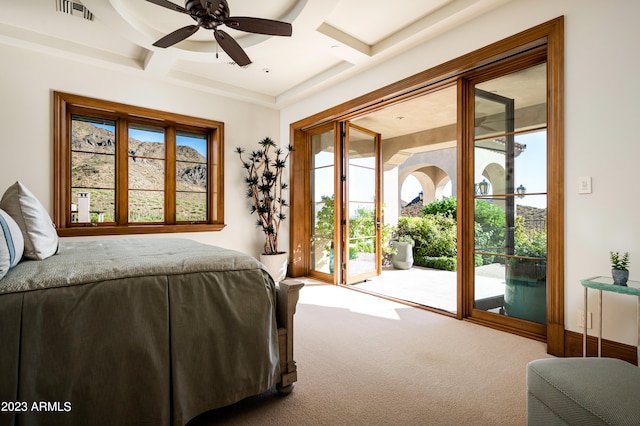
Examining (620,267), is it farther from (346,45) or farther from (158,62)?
(158,62)

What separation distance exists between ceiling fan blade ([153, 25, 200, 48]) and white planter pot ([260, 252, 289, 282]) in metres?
2.96

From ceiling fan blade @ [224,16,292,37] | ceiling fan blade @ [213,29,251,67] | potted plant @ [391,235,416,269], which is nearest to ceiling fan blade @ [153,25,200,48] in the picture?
ceiling fan blade @ [213,29,251,67]

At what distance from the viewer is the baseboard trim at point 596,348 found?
6.70 ft

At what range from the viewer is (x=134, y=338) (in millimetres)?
1301

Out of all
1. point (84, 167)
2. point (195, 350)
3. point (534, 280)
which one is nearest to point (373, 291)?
point (534, 280)

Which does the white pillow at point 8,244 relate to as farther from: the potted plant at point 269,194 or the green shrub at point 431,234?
the green shrub at point 431,234

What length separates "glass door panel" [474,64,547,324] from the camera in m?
2.60

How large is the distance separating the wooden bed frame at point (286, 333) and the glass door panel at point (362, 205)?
2.83 metres

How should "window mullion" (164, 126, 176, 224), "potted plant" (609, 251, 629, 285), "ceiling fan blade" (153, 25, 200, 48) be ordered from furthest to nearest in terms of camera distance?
"window mullion" (164, 126, 176, 224) < "ceiling fan blade" (153, 25, 200, 48) < "potted plant" (609, 251, 629, 285)

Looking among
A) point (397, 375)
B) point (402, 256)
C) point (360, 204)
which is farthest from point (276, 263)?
point (397, 375)

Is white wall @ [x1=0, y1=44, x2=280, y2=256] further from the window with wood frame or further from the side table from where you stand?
the side table

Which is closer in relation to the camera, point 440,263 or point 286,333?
point 286,333

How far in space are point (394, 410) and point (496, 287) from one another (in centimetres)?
178

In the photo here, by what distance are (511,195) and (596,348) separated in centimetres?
125
